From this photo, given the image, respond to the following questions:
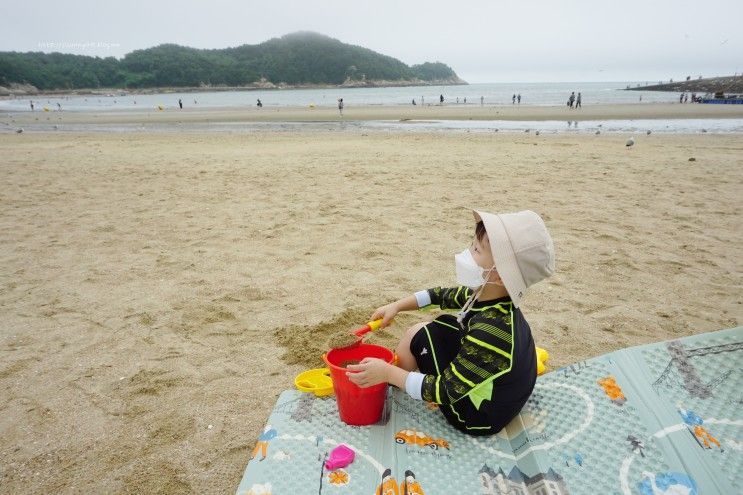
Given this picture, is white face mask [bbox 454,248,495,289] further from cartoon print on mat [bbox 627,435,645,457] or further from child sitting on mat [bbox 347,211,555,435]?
cartoon print on mat [bbox 627,435,645,457]

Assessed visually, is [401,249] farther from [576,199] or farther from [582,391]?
[576,199]

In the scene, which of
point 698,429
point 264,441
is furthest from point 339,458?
point 698,429

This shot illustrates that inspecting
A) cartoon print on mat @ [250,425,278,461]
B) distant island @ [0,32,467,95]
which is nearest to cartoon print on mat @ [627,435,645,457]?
cartoon print on mat @ [250,425,278,461]

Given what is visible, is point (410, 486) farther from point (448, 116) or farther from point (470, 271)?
point (448, 116)

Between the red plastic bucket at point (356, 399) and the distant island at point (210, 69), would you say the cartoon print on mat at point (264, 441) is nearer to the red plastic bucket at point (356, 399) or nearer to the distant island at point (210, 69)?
the red plastic bucket at point (356, 399)

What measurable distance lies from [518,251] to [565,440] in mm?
1039

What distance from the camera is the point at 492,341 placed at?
74.2 inches

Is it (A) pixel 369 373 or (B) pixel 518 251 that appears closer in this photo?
(B) pixel 518 251

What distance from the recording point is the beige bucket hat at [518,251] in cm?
183

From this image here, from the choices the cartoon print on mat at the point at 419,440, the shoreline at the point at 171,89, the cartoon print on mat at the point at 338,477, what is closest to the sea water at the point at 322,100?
the shoreline at the point at 171,89

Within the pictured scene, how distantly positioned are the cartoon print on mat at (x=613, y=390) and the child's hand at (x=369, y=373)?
130cm

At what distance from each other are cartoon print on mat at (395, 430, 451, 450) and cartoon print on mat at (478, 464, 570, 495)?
0.74 ft

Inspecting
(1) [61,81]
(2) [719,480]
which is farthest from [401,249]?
(1) [61,81]

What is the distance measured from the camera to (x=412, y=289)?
13.3 ft
